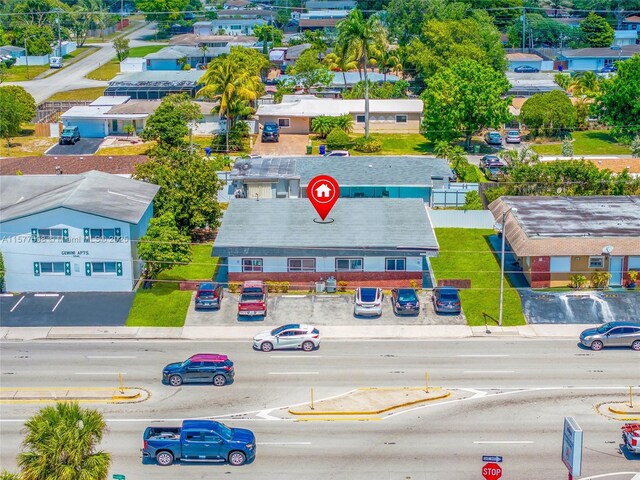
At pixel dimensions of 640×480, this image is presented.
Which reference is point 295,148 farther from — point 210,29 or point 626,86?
point 210,29

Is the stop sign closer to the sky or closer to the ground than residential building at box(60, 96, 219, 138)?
closer to the ground

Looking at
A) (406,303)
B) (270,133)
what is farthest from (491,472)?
(270,133)

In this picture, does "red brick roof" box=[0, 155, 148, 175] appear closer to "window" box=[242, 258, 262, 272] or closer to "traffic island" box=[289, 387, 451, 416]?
"window" box=[242, 258, 262, 272]

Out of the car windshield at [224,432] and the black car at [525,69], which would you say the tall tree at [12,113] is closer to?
the black car at [525,69]

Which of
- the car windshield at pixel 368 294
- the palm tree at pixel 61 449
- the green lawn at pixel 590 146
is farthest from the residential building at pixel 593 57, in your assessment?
the palm tree at pixel 61 449

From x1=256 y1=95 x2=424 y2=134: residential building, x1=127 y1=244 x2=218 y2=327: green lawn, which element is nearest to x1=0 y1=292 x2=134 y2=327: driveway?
x1=127 y1=244 x2=218 y2=327: green lawn

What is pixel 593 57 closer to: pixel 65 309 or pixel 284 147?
pixel 284 147
